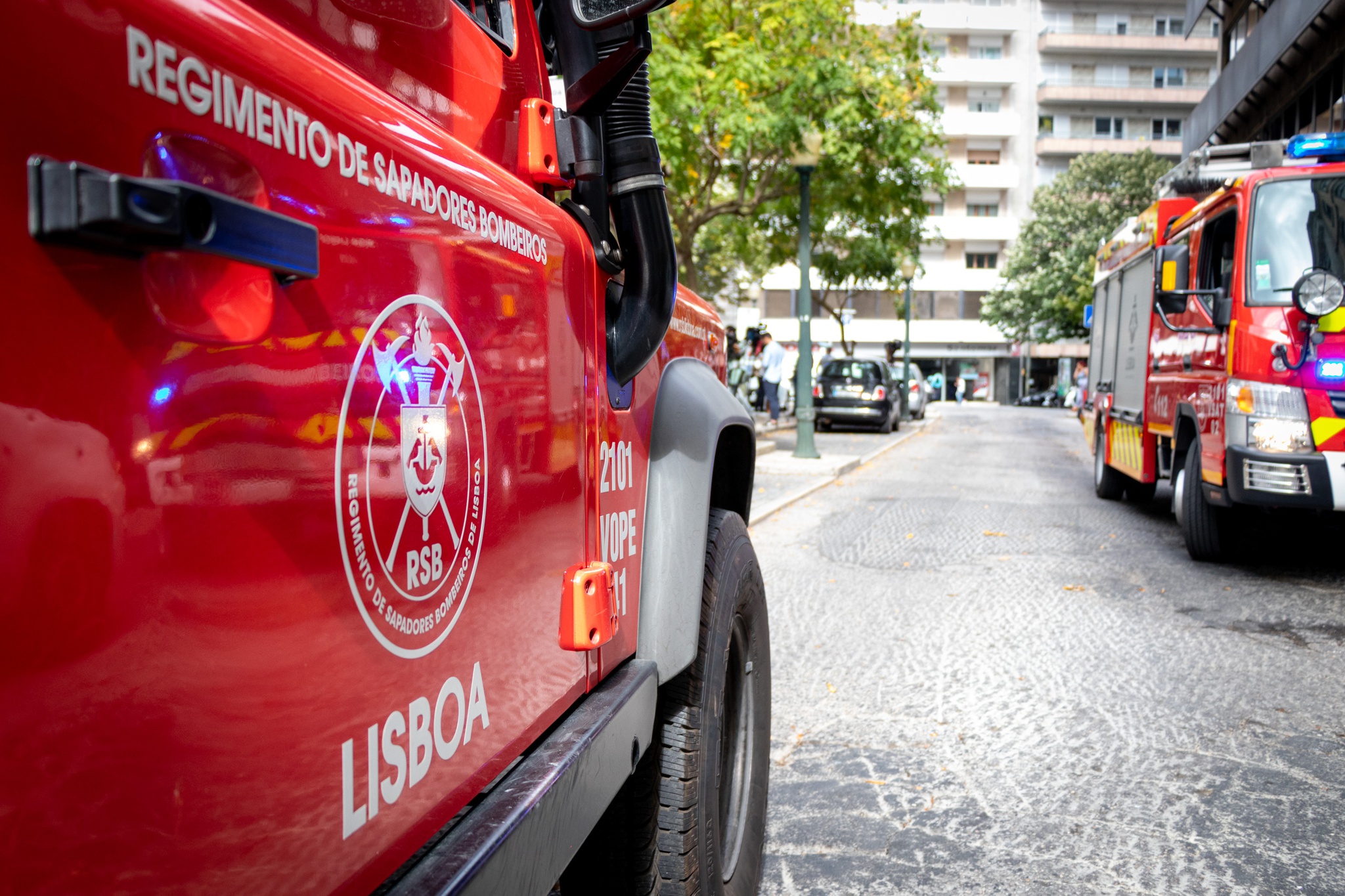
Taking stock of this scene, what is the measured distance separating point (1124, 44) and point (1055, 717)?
218 feet

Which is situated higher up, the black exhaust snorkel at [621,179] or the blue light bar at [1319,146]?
the blue light bar at [1319,146]

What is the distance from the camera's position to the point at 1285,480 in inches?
248

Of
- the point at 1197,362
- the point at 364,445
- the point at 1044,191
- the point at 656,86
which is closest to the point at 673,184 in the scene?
the point at 656,86

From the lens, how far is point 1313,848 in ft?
9.93

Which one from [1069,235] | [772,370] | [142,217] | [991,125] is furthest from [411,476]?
[991,125]

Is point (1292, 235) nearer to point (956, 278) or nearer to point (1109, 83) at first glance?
point (956, 278)

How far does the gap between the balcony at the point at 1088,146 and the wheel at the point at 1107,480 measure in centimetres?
5545

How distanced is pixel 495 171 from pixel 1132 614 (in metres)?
5.27

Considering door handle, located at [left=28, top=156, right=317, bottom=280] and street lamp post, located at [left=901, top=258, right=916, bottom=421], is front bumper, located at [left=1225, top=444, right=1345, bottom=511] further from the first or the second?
street lamp post, located at [left=901, top=258, right=916, bottom=421]

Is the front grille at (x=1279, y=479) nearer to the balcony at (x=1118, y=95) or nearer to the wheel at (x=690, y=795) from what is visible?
the wheel at (x=690, y=795)

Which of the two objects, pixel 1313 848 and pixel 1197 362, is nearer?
pixel 1313 848

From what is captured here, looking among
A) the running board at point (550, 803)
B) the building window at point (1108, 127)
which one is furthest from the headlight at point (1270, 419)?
the building window at point (1108, 127)

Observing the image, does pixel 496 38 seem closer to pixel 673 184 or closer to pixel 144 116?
pixel 144 116

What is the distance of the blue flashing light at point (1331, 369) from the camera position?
6234mm
